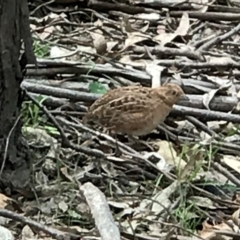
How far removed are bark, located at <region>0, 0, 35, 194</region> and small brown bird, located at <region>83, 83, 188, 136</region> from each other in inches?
20.0

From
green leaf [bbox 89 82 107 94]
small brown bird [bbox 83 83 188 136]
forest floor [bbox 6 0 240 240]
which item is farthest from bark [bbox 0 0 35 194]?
green leaf [bbox 89 82 107 94]

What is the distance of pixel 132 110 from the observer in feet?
14.1

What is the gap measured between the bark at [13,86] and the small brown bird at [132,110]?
1.66 ft

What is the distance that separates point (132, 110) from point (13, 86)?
2.47 feet

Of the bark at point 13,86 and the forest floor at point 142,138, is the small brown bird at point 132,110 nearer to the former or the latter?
the forest floor at point 142,138

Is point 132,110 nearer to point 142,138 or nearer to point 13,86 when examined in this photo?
point 142,138

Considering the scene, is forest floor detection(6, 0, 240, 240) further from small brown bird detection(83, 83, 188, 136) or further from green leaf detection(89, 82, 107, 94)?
small brown bird detection(83, 83, 188, 136)

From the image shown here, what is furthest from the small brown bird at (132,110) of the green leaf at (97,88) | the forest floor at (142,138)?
the green leaf at (97,88)

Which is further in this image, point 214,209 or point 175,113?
point 175,113

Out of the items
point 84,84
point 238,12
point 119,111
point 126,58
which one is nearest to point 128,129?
point 119,111

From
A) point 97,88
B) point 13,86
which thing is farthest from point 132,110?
point 13,86

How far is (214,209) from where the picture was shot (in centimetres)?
390

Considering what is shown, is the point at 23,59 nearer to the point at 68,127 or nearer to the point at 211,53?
the point at 68,127

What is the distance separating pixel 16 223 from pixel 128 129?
2.80 feet
